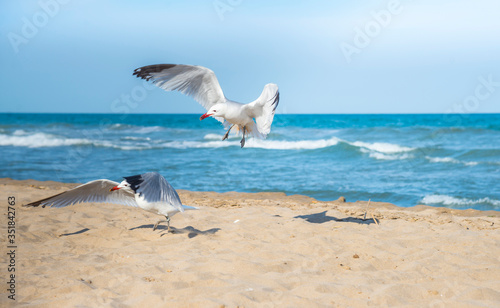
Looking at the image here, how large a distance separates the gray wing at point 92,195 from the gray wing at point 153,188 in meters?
0.66

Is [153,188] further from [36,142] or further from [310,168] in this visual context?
[36,142]

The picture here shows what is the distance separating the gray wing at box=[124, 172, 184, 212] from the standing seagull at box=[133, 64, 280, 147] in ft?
3.59

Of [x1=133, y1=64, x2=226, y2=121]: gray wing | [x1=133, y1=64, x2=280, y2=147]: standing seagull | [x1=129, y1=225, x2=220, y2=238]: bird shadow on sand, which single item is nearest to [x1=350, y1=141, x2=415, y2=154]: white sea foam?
[x1=133, y1=64, x2=280, y2=147]: standing seagull

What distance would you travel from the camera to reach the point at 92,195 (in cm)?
536

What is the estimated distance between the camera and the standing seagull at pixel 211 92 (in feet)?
18.0

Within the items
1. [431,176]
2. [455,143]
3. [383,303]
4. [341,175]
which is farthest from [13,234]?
[455,143]

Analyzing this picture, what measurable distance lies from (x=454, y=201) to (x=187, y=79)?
5.89 meters

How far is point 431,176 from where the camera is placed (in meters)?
11.6

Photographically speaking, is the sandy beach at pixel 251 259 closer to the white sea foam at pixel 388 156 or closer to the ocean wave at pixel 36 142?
the white sea foam at pixel 388 156

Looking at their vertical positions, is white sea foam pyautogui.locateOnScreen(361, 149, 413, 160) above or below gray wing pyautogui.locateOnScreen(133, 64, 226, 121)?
below

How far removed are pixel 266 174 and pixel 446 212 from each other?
595 centimetres

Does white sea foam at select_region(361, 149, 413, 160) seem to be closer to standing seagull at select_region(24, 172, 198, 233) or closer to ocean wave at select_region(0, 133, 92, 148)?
standing seagull at select_region(24, 172, 198, 233)

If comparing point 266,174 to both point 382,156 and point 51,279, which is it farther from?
point 51,279

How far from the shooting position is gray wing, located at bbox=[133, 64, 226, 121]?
18.1 feet
